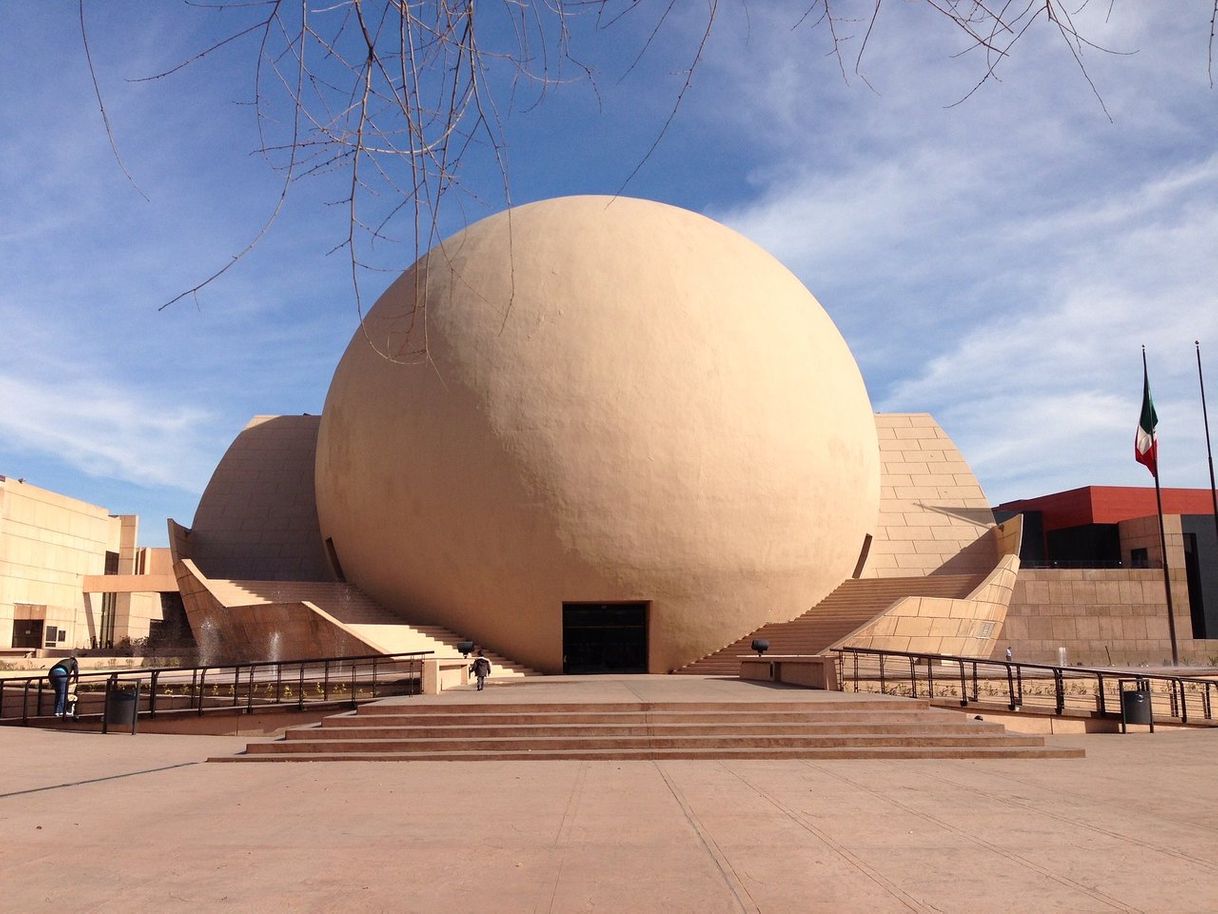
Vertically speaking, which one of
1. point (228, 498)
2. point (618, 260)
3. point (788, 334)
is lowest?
point (228, 498)

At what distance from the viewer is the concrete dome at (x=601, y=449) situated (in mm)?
21531

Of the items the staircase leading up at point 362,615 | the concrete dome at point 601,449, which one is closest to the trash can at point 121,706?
the staircase leading up at point 362,615

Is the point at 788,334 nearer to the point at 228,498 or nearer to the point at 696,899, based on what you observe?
the point at 228,498

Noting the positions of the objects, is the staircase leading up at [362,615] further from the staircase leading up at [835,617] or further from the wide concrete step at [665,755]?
the wide concrete step at [665,755]

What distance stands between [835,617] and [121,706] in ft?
48.0

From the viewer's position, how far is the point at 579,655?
24.3 meters

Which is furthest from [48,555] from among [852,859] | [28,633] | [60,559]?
[852,859]

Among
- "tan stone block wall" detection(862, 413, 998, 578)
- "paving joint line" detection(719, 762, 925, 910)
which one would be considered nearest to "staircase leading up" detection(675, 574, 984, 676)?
"tan stone block wall" detection(862, 413, 998, 578)

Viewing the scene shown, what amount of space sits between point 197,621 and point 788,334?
15410mm

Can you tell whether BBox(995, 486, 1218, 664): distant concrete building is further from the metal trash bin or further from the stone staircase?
the stone staircase

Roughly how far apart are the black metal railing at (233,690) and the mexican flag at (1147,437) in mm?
21011

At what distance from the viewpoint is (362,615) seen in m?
23.6

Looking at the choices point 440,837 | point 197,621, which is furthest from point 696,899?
point 197,621

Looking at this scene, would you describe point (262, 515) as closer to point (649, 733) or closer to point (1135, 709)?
point (649, 733)
